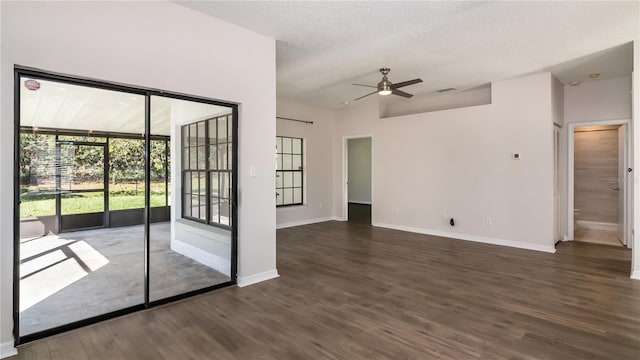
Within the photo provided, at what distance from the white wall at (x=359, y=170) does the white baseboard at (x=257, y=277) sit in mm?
8113

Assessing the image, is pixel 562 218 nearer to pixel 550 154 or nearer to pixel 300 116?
pixel 550 154

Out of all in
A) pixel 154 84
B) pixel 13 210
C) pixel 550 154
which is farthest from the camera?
pixel 550 154

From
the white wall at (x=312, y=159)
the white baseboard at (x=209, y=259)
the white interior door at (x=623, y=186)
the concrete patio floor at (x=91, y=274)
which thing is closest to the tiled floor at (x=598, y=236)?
the white interior door at (x=623, y=186)

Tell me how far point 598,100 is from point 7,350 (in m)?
8.34

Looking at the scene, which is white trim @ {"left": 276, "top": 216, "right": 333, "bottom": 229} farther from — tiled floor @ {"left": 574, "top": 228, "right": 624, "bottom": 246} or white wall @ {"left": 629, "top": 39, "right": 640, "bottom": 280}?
white wall @ {"left": 629, "top": 39, "right": 640, "bottom": 280}

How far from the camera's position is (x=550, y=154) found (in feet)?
17.0

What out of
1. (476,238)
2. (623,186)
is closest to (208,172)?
(476,238)

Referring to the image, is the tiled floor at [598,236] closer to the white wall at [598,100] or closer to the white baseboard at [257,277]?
the white wall at [598,100]

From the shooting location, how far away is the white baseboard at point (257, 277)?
3.63 metres

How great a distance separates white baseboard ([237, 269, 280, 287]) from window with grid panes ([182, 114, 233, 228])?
0.65 meters

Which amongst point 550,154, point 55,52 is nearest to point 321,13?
point 55,52

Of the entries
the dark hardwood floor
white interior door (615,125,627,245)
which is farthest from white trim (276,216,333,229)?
white interior door (615,125,627,245)

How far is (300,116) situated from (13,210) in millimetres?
5895

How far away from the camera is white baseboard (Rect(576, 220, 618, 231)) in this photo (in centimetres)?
705
